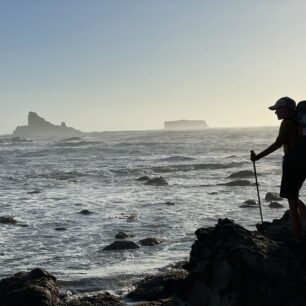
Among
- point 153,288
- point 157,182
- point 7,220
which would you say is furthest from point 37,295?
point 157,182

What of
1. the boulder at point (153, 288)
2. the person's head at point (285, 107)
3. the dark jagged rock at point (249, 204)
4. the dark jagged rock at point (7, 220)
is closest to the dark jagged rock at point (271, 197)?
the dark jagged rock at point (249, 204)

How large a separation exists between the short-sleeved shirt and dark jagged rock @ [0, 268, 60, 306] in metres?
4.54

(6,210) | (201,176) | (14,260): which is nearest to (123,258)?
(14,260)

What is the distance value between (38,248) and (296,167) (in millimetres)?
8028

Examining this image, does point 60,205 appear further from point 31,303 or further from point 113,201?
point 31,303

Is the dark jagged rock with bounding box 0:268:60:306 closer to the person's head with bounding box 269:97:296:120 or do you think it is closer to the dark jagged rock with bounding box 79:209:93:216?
the person's head with bounding box 269:97:296:120

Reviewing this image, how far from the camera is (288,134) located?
7430mm

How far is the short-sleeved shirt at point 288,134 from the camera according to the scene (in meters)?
7.40

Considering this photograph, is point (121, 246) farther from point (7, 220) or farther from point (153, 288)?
point (7, 220)

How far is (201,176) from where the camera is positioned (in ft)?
111

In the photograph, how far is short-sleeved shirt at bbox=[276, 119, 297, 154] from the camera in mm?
7398

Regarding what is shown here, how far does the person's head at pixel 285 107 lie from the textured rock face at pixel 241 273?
184 cm

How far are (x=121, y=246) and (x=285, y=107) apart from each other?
22.4 feet

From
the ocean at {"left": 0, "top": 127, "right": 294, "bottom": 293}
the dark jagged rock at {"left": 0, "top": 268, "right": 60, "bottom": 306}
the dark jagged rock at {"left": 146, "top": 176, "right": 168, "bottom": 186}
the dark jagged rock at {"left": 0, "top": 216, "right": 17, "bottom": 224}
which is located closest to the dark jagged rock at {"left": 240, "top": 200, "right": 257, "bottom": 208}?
the ocean at {"left": 0, "top": 127, "right": 294, "bottom": 293}
